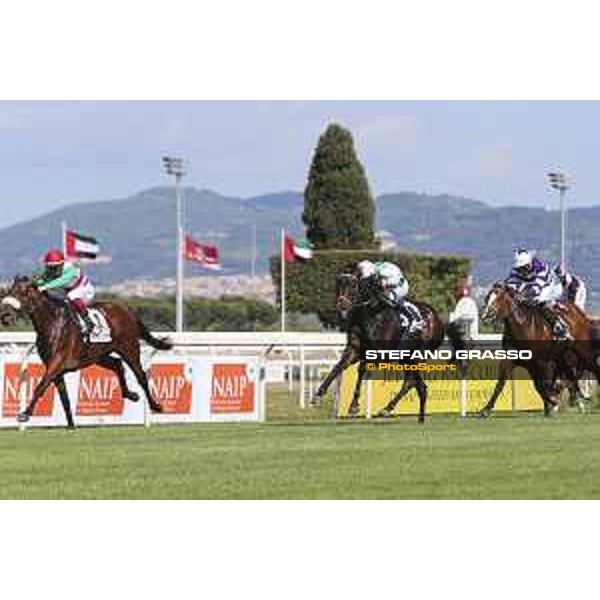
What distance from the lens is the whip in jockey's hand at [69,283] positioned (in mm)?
24328

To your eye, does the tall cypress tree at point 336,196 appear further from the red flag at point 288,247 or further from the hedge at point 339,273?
the red flag at point 288,247

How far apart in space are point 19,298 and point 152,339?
2546 mm

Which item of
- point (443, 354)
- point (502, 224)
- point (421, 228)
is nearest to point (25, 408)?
point (443, 354)

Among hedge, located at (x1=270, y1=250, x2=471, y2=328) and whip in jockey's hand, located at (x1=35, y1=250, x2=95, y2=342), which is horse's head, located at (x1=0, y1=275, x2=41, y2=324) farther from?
hedge, located at (x1=270, y1=250, x2=471, y2=328)

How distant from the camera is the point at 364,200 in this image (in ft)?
161

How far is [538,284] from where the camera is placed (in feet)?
90.3

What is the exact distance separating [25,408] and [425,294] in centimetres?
1626

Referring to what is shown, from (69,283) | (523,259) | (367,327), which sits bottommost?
(367,327)

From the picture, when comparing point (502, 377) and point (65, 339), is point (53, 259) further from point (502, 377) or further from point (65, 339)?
point (502, 377)

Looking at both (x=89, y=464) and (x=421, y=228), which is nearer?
(x=89, y=464)

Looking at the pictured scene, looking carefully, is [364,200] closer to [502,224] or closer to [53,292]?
[53,292]


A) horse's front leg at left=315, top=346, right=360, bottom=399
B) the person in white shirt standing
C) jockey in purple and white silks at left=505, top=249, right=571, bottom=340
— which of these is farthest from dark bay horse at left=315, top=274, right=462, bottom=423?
jockey in purple and white silks at left=505, top=249, right=571, bottom=340

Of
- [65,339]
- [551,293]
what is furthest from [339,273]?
[65,339]

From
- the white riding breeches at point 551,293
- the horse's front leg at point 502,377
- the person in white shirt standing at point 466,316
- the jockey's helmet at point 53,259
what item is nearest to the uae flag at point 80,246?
the jockey's helmet at point 53,259
